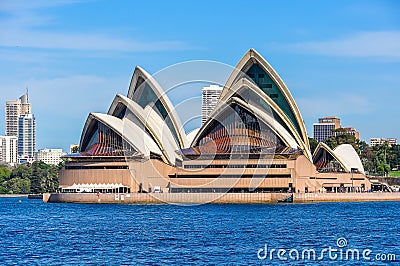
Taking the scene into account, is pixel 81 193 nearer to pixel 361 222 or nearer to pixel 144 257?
pixel 361 222

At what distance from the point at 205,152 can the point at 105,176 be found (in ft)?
34.0

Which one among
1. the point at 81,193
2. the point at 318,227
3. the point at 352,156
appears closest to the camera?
the point at 318,227

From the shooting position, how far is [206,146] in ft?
300

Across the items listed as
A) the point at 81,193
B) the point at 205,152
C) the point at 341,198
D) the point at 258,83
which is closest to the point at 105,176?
the point at 81,193

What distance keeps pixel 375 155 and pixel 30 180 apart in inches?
2345

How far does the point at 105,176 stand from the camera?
3457 inches

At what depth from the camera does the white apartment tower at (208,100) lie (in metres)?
99.6

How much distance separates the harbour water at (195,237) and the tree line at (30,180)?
74608 mm

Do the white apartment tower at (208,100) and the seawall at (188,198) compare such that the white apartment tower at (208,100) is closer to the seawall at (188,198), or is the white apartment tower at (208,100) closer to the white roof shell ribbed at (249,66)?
the white roof shell ribbed at (249,66)

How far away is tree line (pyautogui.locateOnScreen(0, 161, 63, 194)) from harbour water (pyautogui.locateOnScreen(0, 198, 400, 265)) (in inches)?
Answer: 2937

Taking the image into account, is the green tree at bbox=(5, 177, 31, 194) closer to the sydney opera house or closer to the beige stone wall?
the sydney opera house

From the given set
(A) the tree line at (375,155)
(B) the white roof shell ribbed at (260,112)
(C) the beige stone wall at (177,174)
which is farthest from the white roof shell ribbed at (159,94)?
(A) the tree line at (375,155)

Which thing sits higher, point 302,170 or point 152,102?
point 152,102

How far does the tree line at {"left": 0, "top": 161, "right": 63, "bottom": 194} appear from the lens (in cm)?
14212
